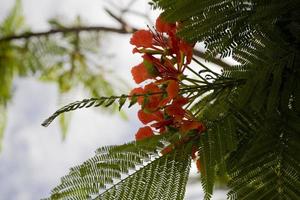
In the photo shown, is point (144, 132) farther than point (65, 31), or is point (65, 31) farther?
point (65, 31)

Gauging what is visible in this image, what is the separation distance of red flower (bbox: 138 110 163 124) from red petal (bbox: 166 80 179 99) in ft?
0.17

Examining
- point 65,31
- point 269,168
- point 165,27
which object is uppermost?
point 65,31

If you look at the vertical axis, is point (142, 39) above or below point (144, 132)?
above

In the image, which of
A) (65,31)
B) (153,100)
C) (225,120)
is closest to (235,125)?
(225,120)

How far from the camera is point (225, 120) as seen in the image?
674 mm

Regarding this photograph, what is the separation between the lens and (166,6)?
0.65m

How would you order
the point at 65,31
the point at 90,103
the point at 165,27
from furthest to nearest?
the point at 65,31 → the point at 165,27 → the point at 90,103

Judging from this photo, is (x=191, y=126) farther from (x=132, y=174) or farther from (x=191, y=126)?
(x=132, y=174)

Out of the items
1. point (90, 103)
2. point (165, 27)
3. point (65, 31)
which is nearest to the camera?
point (90, 103)

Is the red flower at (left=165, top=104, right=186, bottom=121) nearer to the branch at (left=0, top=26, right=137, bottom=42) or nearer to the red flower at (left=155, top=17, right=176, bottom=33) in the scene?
the red flower at (left=155, top=17, right=176, bottom=33)

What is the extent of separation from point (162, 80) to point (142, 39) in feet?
0.31

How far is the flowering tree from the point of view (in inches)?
25.2

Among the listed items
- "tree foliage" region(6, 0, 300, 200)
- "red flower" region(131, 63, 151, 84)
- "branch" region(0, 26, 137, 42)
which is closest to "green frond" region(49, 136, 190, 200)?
"tree foliage" region(6, 0, 300, 200)

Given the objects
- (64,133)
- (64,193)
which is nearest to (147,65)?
(64,193)
